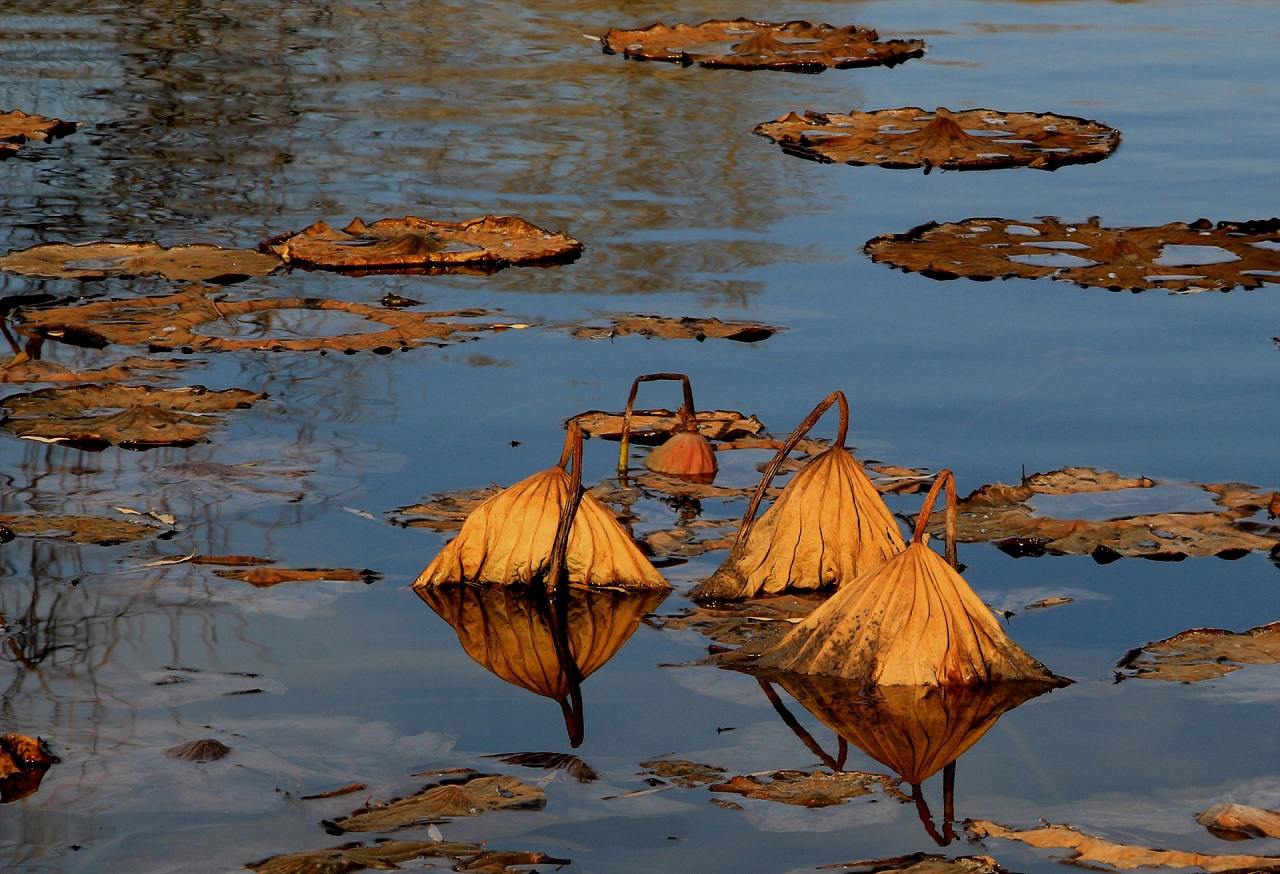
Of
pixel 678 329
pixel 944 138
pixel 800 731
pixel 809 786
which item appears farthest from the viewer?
pixel 944 138

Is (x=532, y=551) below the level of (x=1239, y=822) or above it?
above

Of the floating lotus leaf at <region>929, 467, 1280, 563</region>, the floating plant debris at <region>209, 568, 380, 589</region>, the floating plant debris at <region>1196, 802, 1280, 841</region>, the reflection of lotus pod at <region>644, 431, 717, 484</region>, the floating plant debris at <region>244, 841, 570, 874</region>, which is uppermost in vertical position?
the reflection of lotus pod at <region>644, 431, 717, 484</region>

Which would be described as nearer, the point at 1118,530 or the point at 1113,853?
the point at 1113,853

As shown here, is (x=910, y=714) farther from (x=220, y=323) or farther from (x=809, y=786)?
(x=220, y=323)

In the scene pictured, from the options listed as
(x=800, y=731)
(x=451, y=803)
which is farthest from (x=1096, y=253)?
(x=451, y=803)

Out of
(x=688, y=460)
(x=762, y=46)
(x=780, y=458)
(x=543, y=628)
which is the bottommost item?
(x=543, y=628)

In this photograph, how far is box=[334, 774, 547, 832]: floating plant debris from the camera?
294cm

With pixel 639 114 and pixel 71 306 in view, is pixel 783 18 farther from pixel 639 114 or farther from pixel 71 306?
pixel 71 306

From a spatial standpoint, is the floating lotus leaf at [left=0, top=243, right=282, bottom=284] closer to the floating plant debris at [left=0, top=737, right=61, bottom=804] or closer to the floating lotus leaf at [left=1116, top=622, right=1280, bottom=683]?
the floating plant debris at [left=0, top=737, right=61, bottom=804]

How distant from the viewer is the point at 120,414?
199 inches

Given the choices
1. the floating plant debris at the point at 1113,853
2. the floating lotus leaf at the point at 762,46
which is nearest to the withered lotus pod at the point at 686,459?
the floating plant debris at the point at 1113,853

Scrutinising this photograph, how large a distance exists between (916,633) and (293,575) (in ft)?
4.65

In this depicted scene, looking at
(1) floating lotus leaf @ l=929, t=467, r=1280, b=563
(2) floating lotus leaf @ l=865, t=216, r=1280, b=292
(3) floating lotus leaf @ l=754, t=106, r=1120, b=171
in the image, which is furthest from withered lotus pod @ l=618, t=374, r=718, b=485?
(3) floating lotus leaf @ l=754, t=106, r=1120, b=171

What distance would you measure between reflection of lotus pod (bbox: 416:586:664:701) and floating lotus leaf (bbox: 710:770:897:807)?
1.77ft
